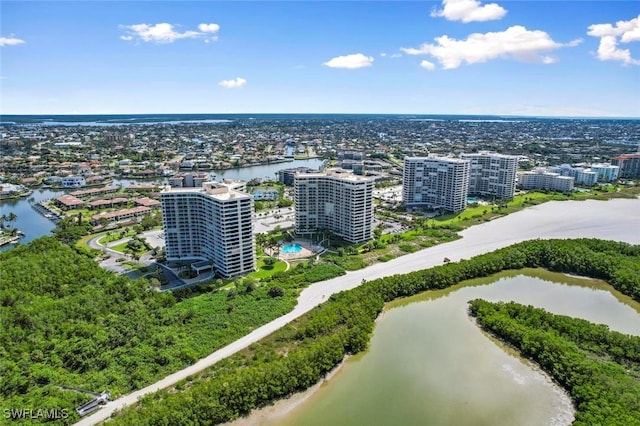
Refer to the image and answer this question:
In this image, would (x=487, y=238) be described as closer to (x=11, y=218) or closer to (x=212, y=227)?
(x=212, y=227)

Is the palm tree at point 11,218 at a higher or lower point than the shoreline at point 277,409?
higher

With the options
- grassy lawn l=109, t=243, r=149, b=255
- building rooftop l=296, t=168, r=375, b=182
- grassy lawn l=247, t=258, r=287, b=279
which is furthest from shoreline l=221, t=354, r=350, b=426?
grassy lawn l=109, t=243, r=149, b=255

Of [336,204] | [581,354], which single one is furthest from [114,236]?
[581,354]

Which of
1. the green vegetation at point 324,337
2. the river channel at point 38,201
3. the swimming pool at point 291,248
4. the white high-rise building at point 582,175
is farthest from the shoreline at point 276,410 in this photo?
the white high-rise building at point 582,175

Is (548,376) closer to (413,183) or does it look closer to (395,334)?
(395,334)

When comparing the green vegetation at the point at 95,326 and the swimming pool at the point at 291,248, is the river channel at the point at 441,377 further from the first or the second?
the swimming pool at the point at 291,248

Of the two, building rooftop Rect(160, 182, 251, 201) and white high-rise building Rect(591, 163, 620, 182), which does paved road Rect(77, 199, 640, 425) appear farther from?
white high-rise building Rect(591, 163, 620, 182)

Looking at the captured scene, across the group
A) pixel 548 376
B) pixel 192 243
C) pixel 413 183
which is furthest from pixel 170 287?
pixel 413 183
